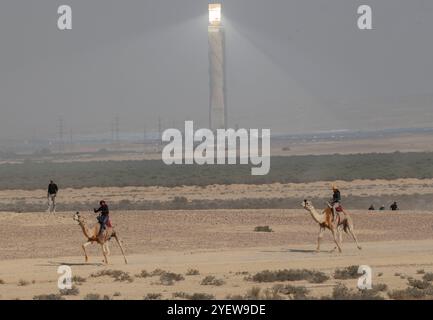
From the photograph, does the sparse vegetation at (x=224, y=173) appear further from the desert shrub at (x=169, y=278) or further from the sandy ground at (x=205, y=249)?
the desert shrub at (x=169, y=278)

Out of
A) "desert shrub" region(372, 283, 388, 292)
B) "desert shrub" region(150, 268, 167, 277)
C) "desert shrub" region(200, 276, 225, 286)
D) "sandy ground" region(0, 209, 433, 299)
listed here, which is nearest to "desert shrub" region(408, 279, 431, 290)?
"sandy ground" region(0, 209, 433, 299)

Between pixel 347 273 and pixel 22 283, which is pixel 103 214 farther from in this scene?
pixel 347 273

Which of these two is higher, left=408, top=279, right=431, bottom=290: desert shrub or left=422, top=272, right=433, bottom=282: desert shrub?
left=422, top=272, right=433, bottom=282: desert shrub

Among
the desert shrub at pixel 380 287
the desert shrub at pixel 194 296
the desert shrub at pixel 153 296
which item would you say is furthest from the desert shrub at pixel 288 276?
the desert shrub at pixel 153 296

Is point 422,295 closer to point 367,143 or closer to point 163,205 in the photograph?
point 163,205

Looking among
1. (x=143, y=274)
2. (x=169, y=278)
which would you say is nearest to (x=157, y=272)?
(x=143, y=274)

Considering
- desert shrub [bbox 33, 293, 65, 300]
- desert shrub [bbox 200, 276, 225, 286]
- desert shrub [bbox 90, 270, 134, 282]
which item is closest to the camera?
desert shrub [bbox 33, 293, 65, 300]

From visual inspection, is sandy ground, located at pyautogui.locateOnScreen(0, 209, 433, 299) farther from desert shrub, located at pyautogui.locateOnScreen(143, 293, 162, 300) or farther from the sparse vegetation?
the sparse vegetation
